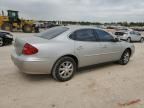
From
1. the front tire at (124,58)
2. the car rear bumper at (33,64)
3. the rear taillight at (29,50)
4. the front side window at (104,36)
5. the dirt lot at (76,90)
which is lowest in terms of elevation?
the dirt lot at (76,90)

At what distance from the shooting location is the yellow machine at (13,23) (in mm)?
24033

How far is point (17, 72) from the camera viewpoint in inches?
214

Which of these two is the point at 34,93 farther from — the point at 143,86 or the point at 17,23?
the point at 17,23

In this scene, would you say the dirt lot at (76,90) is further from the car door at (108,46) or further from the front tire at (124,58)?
the front tire at (124,58)

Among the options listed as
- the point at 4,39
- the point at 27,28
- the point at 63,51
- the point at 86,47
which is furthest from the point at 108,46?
the point at 27,28

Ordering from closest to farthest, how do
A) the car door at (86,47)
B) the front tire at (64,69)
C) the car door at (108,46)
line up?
1. the front tire at (64,69)
2. the car door at (86,47)
3. the car door at (108,46)

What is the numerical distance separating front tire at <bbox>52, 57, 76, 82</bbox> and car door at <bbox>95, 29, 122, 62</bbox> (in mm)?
1293

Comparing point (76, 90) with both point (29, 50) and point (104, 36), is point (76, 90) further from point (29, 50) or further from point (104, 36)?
point (104, 36)

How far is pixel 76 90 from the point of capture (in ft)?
14.0

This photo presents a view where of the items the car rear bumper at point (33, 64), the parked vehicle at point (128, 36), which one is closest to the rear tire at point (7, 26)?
the parked vehicle at point (128, 36)

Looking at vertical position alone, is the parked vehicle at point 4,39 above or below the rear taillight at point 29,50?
below

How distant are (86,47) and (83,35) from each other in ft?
1.32

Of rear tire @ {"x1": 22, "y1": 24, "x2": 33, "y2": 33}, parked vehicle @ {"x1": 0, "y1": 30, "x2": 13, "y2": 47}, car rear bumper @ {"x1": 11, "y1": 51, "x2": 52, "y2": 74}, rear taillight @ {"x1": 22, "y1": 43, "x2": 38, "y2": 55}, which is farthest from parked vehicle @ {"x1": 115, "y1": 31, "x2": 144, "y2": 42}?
rear taillight @ {"x1": 22, "y1": 43, "x2": 38, "y2": 55}

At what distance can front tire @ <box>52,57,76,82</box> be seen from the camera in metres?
4.61
